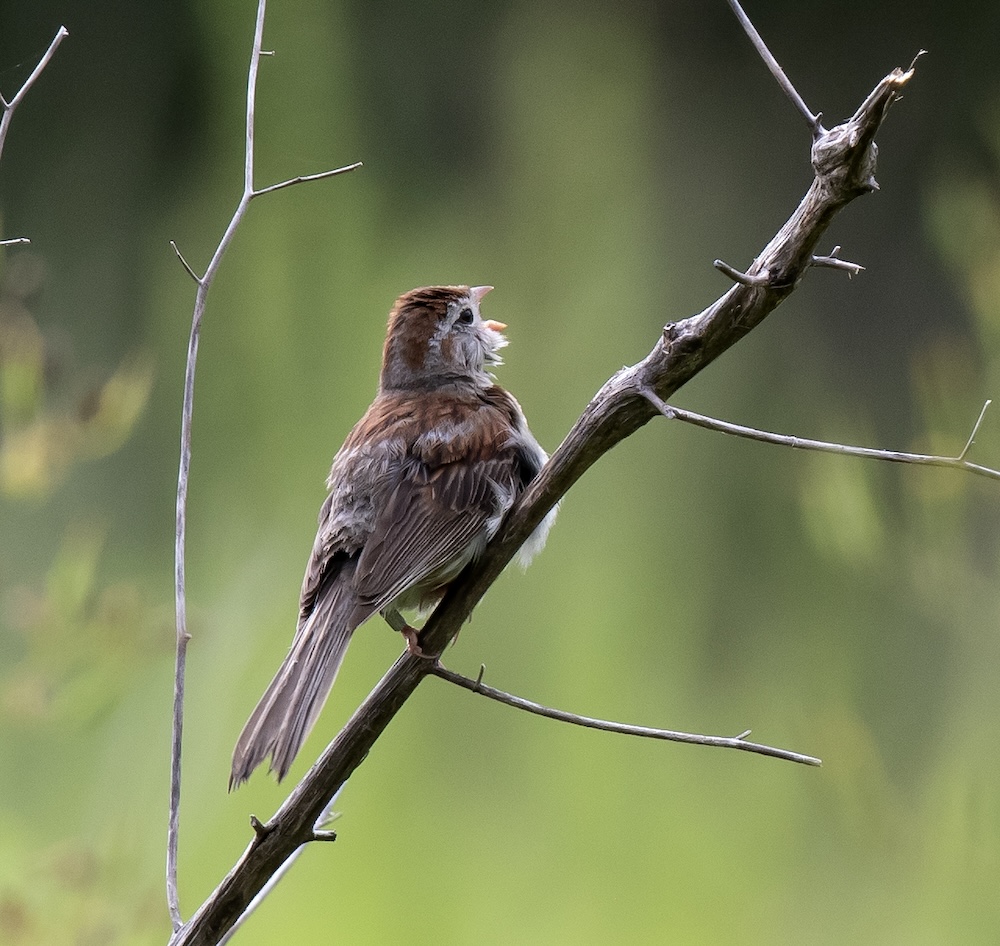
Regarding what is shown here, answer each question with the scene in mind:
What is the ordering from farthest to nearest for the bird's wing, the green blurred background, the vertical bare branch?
the green blurred background
the bird's wing
the vertical bare branch

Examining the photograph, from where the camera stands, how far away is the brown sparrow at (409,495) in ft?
5.64

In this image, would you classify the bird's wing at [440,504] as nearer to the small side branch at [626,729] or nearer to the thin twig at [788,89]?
the small side branch at [626,729]

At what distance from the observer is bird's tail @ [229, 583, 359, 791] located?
1544 mm

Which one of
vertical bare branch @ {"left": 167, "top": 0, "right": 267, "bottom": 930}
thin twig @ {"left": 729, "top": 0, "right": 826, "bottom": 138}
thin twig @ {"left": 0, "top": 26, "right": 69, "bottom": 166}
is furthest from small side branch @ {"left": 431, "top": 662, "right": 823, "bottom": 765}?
thin twig @ {"left": 0, "top": 26, "right": 69, "bottom": 166}

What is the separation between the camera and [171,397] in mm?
3445

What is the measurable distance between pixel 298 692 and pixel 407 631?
7.3 inches

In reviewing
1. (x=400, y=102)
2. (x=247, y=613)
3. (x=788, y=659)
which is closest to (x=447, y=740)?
(x=247, y=613)

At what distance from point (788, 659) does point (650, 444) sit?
2.45 feet

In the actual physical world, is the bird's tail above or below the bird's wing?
below

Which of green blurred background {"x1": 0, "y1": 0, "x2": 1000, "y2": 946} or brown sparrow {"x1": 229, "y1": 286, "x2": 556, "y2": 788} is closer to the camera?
brown sparrow {"x1": 229, "y1": 286, "x2": 556, "y2": 788}

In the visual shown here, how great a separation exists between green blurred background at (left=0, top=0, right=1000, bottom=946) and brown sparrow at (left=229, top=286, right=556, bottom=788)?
3.24ft

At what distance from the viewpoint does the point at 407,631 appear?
1.72m

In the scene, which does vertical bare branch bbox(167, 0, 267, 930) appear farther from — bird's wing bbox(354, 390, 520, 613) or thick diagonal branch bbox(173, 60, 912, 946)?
bird's wing bbox(354, 390, 520, 613)

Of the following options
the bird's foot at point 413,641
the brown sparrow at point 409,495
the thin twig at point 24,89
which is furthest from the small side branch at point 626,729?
the thin twig at point 24,89
